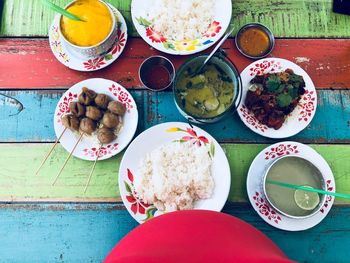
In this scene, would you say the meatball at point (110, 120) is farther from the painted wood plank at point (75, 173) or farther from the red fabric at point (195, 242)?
the red fabric at point (195, 242)

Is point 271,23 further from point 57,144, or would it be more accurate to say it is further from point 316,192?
point 57,144

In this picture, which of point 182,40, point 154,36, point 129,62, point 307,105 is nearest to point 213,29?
point 182,40

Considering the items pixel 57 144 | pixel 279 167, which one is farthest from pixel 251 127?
pixel 57 144

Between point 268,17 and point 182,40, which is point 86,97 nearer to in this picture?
point 182,40

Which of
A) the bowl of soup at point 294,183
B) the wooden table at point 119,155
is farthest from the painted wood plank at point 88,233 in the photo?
the bowl of soup at point 294,183

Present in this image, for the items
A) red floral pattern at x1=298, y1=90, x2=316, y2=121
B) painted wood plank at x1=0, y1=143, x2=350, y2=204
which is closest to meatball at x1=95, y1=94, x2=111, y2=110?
painted wood plank at x1=0, y1=143, x2=350, y2=204

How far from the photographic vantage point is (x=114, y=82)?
4.99 feet

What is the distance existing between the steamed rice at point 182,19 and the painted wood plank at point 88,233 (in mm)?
720

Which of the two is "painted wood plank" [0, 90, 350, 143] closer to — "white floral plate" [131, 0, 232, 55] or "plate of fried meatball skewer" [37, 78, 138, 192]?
"plate of fried meatball skewer" [37, 78, 138, 192]

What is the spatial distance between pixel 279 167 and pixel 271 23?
63 centimetres

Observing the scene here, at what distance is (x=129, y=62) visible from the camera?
160 centimetres

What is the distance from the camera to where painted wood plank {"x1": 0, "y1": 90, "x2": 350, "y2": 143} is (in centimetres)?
155

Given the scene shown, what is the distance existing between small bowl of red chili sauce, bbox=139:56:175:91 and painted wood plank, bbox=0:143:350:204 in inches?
12.6

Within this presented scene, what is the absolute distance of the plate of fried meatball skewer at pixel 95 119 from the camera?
1.48 metres
